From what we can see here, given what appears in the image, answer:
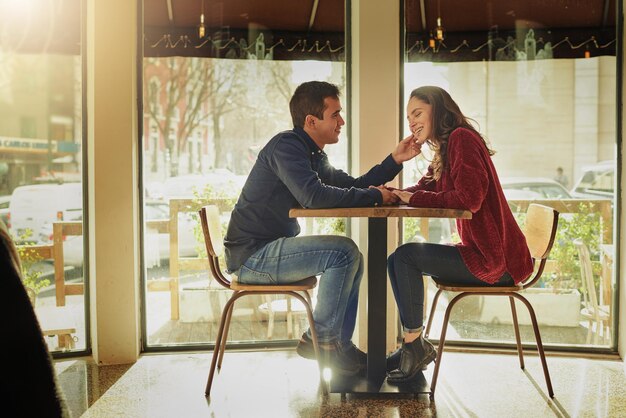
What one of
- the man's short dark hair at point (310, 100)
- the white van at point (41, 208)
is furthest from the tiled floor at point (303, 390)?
the man's short dark hair at point (310, 100)

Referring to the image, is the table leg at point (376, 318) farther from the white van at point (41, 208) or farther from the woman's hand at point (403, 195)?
the white van at point (41, 208)

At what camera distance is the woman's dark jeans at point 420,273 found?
8.55ft

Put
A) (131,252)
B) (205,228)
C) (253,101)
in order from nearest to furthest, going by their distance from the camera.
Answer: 1. (205,228)
2. (131,252)
3. (253,101)

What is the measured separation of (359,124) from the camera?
10.9ft

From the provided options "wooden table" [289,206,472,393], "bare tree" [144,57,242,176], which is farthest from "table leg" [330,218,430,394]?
"bare tree" [144,57,242,176]

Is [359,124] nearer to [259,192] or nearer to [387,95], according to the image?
[387,95]

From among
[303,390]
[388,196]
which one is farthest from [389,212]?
[303,390]

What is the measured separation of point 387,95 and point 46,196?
187 cm

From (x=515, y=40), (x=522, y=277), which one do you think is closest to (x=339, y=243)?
(x=522, y=277)

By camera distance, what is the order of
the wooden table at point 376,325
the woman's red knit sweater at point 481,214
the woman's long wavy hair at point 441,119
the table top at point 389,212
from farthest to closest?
the woman's long wavy hair at point 441,119, the wooden table at point 376,325, the woman's red knit sweater at point 481,214, the table top at point 389,212

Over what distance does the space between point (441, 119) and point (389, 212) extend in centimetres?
63

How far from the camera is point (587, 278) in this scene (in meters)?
3.47

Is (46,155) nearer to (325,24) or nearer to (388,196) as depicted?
(325,24)

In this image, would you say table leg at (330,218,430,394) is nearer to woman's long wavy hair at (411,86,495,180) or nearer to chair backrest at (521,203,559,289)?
woman's long wavy hair at (411,86,495,180)
